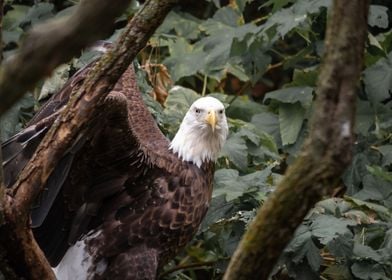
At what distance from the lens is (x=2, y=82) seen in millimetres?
1480

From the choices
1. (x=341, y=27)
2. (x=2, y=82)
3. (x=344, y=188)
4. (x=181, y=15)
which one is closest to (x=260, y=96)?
(x=181, y=15)

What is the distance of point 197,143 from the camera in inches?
167

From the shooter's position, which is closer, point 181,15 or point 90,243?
point 90,243

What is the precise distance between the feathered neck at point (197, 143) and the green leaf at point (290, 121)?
0.61m

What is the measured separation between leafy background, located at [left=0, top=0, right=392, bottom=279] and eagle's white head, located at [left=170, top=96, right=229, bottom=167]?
12 centimetres

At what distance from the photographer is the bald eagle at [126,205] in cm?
388

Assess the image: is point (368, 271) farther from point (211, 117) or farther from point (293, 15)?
point (293, 15)

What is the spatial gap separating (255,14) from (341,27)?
4.23m

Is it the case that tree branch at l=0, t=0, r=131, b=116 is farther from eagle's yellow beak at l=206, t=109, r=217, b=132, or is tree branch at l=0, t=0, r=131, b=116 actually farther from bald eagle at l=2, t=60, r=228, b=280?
eagle's yellow beak at l=206, t=109, r=217, b=132

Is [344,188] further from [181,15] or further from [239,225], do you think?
[181,15]

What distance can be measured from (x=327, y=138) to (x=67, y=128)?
1079 millimetres

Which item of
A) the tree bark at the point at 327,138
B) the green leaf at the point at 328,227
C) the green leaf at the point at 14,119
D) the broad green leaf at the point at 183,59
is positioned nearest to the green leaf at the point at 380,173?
the green leaf at the point at 328,227

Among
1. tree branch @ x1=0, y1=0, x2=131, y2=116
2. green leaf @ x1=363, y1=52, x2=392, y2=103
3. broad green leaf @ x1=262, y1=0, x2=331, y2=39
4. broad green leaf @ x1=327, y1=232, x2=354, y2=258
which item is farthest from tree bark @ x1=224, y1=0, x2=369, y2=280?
green leaf @ x1=363, y1=52, x2=392, y2=103

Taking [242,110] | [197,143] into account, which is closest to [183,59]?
[242,110]
